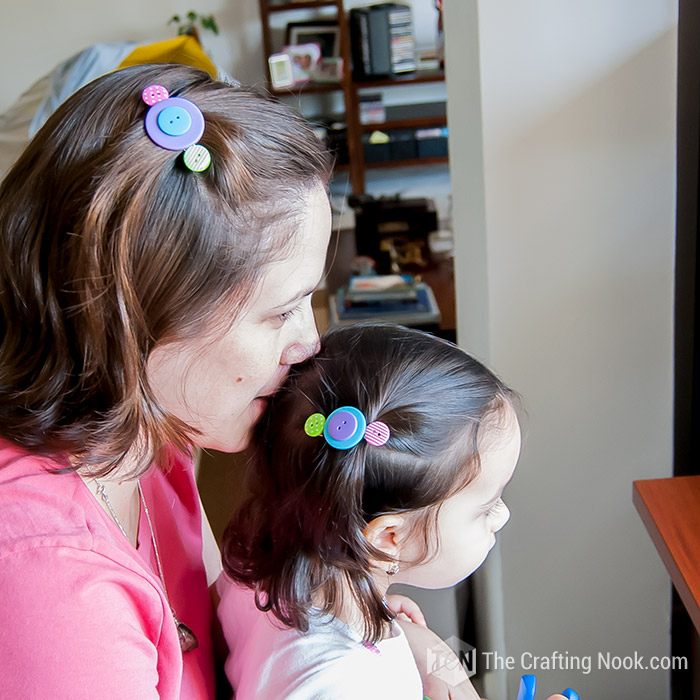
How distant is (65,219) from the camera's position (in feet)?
2.09

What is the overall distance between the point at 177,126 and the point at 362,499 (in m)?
0.40

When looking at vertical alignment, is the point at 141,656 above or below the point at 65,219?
below

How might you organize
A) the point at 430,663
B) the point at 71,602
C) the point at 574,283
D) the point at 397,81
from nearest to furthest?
the point at 71,602
the point at 430,663
the point at 574,283
the point at 397,81

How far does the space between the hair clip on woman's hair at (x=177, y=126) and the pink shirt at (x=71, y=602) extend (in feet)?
0.94

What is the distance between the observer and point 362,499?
2.65 ft

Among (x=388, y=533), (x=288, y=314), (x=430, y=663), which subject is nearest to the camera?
(x=288, y=314)

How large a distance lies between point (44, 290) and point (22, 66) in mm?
4443

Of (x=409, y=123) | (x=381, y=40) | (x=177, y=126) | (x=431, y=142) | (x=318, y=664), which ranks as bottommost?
(x=318, y=664)

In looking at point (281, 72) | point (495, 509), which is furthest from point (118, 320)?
point (281, 72)

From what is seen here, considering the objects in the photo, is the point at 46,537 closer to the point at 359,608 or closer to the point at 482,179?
the point at 359,608

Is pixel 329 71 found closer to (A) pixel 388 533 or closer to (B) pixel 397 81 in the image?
(B) pixel 397 81

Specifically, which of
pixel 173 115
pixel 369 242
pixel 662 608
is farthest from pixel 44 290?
pixel 369 242

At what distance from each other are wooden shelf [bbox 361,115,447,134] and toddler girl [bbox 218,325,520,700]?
3.65 metres

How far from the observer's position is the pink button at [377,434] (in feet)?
2.55
